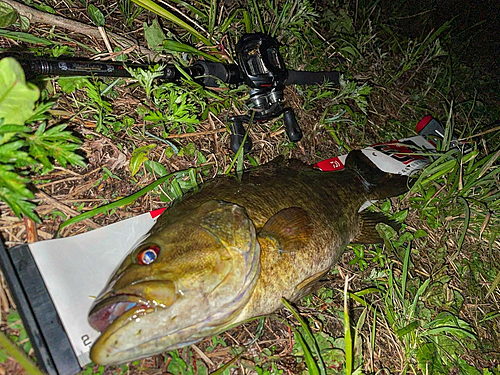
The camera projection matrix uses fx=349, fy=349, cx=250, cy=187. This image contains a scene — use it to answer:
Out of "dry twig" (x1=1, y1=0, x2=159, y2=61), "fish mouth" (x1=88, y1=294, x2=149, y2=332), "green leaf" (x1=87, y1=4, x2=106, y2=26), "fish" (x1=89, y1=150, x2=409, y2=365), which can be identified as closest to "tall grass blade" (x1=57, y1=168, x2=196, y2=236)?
"fish" (x1=89, y1=150, x2=409, y2=365)

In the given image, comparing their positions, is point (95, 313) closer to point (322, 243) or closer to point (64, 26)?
point (322, 243)

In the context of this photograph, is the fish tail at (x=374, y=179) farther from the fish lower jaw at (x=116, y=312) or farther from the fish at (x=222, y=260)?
the fish lower jaw at (x=116, y=312)

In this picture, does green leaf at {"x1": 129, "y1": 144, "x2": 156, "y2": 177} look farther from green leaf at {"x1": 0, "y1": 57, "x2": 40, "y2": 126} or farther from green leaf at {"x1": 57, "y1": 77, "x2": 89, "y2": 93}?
green leaf at {"x1": 0, "y1": 57, "x2": 40, "y2": 126}

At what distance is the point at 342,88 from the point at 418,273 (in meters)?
2.15

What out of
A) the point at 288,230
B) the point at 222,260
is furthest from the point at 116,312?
the point at 288,230

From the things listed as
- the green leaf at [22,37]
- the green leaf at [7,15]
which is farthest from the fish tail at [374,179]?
the green leaf at [7,15]

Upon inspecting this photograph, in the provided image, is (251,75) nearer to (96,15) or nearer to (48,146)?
(96,15)

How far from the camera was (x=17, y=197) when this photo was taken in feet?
5.99

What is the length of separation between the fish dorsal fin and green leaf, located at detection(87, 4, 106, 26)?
228 centimetres

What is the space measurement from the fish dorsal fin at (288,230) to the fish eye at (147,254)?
2.20 feet

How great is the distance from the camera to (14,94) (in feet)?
6.02

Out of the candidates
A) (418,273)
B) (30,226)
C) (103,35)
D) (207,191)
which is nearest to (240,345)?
(207,191)

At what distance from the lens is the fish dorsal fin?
2266 millimetres

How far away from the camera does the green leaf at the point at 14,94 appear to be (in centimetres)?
177
